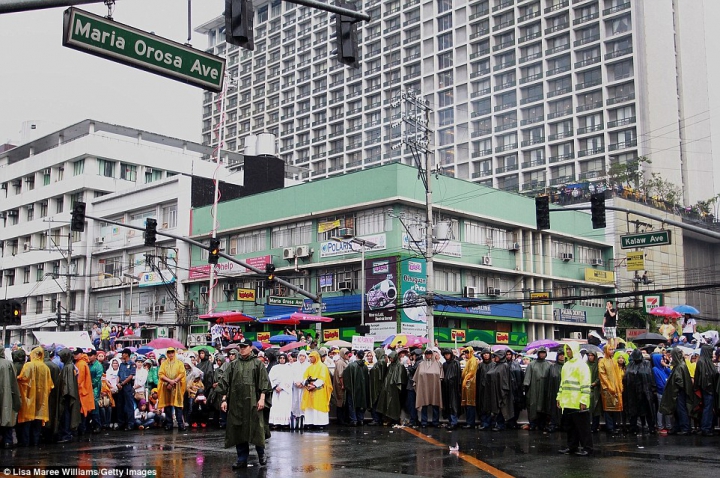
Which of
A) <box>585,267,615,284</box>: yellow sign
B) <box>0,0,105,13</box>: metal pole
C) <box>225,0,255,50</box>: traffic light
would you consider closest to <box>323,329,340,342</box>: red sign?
<box>585,267,615,284</box>: yellow sign

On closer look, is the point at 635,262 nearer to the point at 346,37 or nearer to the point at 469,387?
the point at 469,387

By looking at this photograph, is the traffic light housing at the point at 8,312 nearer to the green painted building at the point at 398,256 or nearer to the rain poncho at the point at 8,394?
the rain poncho at the point at 8,394

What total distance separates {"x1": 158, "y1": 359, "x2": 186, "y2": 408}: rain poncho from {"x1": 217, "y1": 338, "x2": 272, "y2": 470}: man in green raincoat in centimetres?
700

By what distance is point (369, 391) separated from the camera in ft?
67.4

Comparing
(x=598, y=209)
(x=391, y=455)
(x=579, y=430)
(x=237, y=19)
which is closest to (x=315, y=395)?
(x=391, y=455)

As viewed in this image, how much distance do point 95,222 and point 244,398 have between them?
56132 mm

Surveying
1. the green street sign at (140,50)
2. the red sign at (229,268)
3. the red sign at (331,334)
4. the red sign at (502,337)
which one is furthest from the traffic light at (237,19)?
the red sign at (502,337)

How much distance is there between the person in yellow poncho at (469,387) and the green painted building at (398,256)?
20.2 metres

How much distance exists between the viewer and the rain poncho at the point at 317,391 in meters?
19.2

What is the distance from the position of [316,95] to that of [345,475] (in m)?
97.7

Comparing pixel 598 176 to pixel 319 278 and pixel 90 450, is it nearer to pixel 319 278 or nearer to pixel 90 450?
pixel 319 278

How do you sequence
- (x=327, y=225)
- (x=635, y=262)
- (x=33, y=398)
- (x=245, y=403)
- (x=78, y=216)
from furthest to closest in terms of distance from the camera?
1. (x=327, y=225)
2. (x=635, y=262)
3. (x=78, y=216)
4. (x=33, y=398)
5. (x=245, y=403)

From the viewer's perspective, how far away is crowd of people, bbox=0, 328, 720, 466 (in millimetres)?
15633

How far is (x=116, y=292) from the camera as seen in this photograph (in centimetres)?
6116
